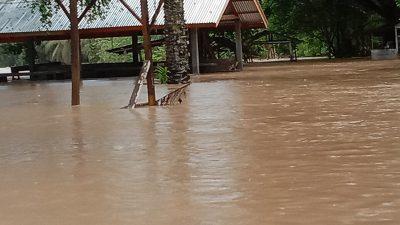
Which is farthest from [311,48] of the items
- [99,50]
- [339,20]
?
[99,50]

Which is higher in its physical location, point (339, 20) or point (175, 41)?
point (339, 20)

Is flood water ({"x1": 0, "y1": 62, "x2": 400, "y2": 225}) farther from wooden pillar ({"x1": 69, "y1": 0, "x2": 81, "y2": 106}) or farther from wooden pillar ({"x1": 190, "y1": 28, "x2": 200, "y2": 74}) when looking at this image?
wooden pillar ({"x1": 190, "y1": 28, "x2": 200, "y2": 74})

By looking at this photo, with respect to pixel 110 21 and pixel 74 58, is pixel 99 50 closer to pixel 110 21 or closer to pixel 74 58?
pixel 110 21

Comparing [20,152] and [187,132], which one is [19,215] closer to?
[20,152]

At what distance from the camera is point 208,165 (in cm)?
720

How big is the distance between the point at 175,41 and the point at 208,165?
1567cm

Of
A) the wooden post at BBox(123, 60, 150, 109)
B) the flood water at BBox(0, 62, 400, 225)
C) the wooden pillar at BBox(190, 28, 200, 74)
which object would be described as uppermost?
the wooden pillar at BBox(190, 28, 200, 74)

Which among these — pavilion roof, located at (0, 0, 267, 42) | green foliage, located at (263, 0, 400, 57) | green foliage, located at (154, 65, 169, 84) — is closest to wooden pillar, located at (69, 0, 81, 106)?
green foliage, located at (154, 65, 169, 84)

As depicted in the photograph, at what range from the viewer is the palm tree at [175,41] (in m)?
21.9

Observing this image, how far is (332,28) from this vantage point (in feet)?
145

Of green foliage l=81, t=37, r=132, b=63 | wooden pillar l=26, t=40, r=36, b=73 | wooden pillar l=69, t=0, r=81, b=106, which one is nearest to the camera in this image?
wooden pillar l=69, t=0, r=81, b=106

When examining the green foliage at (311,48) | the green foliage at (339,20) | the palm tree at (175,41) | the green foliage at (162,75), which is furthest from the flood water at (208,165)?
the green foliage at (311,48)

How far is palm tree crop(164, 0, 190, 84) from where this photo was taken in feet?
72.0

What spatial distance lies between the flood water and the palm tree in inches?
345
